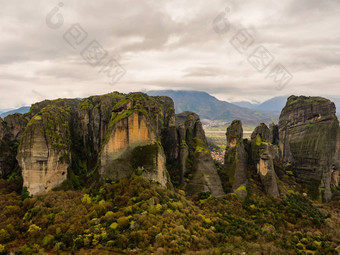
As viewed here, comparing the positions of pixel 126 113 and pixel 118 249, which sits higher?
pixel 126 113

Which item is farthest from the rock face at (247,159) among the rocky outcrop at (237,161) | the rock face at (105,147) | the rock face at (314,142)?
the rock face at (314,142)

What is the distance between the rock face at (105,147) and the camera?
1660 inches

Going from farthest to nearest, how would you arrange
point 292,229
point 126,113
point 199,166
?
point 199,166
point 126,113
point 292,229

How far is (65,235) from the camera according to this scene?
1146 inches

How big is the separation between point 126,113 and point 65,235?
2476 cm

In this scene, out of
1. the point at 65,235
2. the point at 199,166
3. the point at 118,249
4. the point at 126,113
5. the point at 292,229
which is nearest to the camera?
the point at 118,249

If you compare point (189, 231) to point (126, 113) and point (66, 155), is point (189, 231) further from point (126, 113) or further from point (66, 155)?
point (66, 155)

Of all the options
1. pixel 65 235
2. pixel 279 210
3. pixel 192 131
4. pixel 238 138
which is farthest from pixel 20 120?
pixel 279 210

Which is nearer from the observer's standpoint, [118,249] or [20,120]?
[118,249]

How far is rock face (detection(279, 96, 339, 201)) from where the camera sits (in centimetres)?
5772

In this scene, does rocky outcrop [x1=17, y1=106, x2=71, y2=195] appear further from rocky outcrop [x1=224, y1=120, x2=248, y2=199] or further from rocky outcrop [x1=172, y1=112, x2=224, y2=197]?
rocky outcrop [x1=224, y1=120, x2=248, y2=199]

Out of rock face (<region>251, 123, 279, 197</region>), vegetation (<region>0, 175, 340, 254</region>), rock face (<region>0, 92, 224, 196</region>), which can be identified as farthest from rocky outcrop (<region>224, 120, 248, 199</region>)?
vegetation (<region>0, 175, 340, 254</region>)

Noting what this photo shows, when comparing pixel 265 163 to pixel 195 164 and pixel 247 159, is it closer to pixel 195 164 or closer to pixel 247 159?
pixel 247 159

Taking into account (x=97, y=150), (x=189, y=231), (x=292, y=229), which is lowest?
(x=292, y=229)
